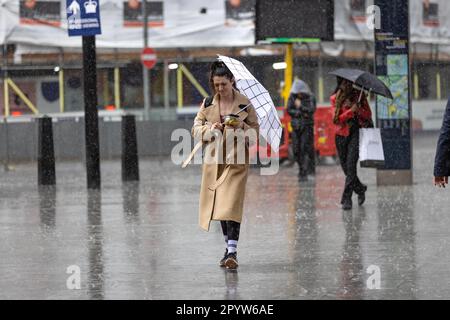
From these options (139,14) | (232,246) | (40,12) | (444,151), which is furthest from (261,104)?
(139,14)

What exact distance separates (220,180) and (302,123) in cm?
1104

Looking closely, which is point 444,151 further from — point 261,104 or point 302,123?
point 302,123

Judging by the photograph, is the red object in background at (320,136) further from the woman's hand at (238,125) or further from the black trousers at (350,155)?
the woman's hand at (238,125)

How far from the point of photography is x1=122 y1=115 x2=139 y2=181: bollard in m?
20.9

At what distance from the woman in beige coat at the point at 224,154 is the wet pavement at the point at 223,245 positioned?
0.38 m

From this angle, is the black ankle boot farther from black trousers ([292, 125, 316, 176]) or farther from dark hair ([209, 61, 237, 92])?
black trousers ([292, 125, 316, 176])

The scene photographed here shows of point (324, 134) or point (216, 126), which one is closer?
point (216, 126)

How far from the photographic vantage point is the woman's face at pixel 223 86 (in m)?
10.3

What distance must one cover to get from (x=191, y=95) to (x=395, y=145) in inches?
703

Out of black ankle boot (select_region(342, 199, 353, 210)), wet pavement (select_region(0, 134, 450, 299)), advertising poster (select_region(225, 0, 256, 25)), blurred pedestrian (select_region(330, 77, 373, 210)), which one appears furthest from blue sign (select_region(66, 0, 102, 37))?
advertising poster (select_region(225, 0, 256, 25))

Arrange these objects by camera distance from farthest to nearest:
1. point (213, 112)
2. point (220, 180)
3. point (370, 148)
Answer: point (370, 148) → point (213, 112) → point (220, 180)

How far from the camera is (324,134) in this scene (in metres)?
26.3

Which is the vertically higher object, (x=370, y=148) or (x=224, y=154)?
(x=224, y=154)
